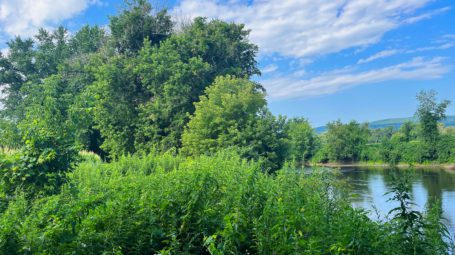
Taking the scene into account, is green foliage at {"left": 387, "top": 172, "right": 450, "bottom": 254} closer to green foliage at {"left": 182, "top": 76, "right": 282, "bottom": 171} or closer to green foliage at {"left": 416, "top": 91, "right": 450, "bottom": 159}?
green foliage at {"left": 182, "top": 76, "right": 282, "bottom": 171}

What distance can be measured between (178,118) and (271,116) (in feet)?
19.6

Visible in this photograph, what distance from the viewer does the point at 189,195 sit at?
5145 millimetres

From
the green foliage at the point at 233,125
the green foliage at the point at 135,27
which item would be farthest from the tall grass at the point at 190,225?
the green foliage at the point at 135,27

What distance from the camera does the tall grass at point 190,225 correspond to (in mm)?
3939

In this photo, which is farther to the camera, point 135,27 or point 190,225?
point 135,27

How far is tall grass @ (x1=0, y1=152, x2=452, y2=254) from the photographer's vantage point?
3.94 meters

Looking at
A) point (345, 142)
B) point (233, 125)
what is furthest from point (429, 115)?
point (233, 125)

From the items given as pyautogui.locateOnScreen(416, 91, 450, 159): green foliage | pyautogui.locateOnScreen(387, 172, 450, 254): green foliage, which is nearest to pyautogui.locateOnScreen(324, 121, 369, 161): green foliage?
pyautogui.locateOnScreen(416, 91, 450, 159): green foliage

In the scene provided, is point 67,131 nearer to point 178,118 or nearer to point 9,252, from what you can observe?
point 9,252

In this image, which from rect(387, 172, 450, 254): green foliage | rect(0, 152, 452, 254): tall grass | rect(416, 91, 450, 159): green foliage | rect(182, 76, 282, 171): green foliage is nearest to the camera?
rect(0, 152, 452, 254): tall grass

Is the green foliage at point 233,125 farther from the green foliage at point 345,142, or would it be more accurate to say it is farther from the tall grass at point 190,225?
the green foliage at point 345,142

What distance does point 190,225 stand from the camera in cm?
493

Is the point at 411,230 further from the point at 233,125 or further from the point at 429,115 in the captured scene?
the point at 429,115

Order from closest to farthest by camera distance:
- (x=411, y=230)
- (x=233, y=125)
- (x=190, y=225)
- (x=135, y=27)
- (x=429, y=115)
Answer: (x=411, y=230) < (x=190, y=225) < (x=233, y=125) < (x=135, y=27) < (x=429, y=115)
